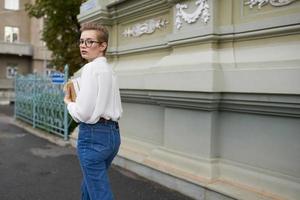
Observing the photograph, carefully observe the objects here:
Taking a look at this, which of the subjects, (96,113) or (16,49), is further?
(16,49)

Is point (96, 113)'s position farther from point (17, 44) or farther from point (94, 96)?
point (17, 44)

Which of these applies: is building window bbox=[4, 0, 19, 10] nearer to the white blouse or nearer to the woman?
the woman

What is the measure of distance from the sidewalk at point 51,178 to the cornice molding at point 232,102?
3.33 ft

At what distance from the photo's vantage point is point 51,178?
516cm

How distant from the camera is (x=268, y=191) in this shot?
3631 millimetres

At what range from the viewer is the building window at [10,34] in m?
34.6

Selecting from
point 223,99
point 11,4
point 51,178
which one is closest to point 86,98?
point 223,99

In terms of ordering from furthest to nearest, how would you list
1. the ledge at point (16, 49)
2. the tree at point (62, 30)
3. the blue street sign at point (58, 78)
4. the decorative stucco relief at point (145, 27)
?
1. the ledge at point (16, 49)
2. the tree at point (62, 30)
3. the blue street sign at point (58, 78)
4. the decorative stucco relief at point (145, 27)

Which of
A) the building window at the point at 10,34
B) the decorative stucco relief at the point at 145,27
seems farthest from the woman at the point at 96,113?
the building window at the point at 10,34

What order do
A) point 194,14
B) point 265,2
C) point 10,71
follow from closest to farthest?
point 265,2 < point 194,14 < point 10,71

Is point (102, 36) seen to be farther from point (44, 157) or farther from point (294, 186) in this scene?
point (44, 157)

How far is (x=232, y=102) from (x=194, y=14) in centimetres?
115

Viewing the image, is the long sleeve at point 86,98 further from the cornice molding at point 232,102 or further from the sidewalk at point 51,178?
the sidewalk at point 51,178

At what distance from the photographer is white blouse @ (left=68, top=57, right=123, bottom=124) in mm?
2742
